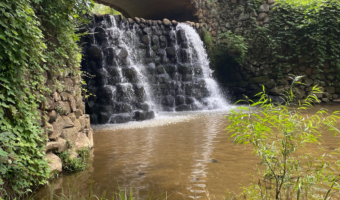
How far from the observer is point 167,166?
3.54m

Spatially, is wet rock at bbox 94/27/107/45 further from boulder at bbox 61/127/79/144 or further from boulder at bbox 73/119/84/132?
boulder at bbox 61/127/79/144

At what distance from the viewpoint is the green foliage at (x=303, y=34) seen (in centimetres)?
1054

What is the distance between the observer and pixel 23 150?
98.0 inches

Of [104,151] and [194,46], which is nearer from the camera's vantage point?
[104,151]

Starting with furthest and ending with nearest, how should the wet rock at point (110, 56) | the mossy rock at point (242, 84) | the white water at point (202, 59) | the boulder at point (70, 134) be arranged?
1. the mossy rock at point (242, 84)
2. the white water at point (202, 59)
3. the wet rock at point (110, 56)
4. the boulder at point (70, 134)

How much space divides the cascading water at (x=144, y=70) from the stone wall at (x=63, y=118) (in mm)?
3572

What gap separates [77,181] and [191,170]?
1.40 meters

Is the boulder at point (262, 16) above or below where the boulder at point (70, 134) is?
above

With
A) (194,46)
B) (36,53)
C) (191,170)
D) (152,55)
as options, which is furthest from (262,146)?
(194,46)

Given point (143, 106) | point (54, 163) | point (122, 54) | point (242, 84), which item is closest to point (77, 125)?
point (54, 163)

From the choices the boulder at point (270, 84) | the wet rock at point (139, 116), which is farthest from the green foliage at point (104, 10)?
the wet rock at point (139, 116)

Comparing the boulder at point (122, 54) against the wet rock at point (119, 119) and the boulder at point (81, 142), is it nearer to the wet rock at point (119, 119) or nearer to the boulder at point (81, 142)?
the wet rock at point (119, 119)

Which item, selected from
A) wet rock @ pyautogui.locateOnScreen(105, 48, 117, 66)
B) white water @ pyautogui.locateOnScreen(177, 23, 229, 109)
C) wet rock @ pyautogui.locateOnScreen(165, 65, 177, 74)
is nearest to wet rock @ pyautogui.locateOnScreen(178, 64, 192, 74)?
wet rock @ pyautogui.locateOnScreen(165, 65, 177, 74)

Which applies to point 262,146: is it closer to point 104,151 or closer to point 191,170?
point 191,170
